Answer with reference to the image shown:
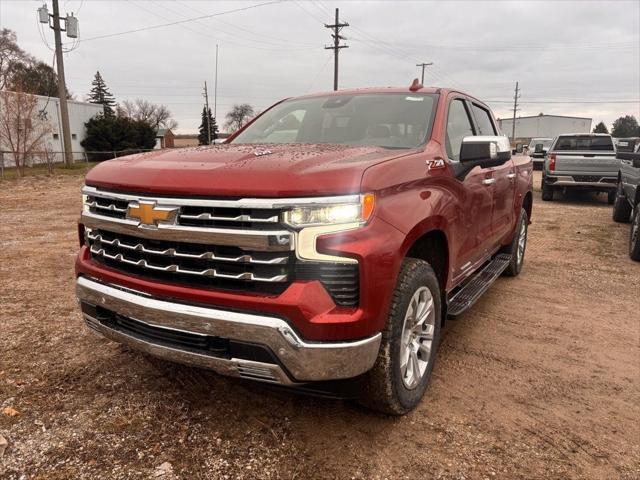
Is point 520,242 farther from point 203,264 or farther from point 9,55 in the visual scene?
point 9,55

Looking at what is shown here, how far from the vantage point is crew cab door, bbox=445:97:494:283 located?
10.9ft

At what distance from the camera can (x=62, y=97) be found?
82.5ft

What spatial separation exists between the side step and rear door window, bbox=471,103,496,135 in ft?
4.17

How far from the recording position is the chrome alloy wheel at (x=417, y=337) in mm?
2674

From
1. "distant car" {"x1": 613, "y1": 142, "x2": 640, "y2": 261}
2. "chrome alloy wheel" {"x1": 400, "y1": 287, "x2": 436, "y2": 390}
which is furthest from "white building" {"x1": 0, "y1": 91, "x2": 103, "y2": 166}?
"chrome alloy wheel" {"x1": 400, "y1": 287, "x2": 436, "y2": 390}

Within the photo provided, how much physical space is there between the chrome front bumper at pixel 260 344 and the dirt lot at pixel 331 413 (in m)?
0.49

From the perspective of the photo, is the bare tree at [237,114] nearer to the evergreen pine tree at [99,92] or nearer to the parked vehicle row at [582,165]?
the evergreen pine tree at [99,92]

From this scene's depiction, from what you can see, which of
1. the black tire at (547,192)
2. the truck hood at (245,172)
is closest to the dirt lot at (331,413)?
the truck hood at (245,172)

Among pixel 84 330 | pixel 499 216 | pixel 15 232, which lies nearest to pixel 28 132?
pixel 15 232

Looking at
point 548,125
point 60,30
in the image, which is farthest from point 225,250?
point 548,125

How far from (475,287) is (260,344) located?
240cm

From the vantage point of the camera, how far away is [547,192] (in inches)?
531

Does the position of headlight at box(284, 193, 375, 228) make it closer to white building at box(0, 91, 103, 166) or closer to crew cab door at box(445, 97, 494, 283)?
crew cab door at box(445, 97, 494, 283)

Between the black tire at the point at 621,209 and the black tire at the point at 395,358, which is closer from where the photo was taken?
the black tire at the point at 395,358
